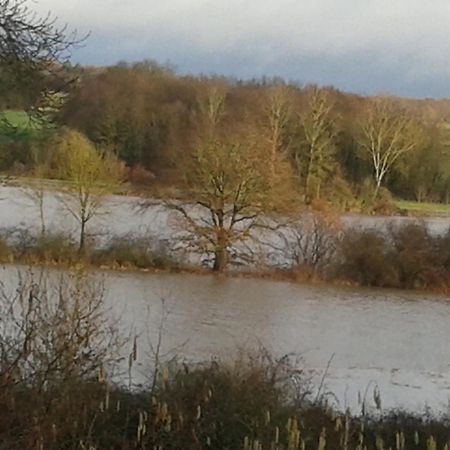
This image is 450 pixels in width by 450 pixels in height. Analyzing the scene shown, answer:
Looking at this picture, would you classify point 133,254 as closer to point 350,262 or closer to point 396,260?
point 350,262

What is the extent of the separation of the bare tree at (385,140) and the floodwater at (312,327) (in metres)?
13.4

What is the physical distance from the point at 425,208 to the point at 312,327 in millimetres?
19737

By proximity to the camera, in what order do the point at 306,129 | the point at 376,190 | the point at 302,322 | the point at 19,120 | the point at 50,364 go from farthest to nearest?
the point at 306,129 → the point at 376,190 → the point at 302,322 → the point at 19,120 → the point at 50,364

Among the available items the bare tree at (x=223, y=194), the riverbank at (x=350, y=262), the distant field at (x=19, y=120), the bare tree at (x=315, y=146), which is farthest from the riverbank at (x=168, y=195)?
the distant field at (x=19, y=120)

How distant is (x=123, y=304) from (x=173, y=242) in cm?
1087

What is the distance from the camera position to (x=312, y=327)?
19375mm

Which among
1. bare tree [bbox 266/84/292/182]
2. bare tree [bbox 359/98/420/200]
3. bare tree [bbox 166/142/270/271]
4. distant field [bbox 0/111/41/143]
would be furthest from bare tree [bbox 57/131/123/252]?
distant field [bbox 0/111/41/143]

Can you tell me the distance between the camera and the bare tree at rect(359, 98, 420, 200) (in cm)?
3972

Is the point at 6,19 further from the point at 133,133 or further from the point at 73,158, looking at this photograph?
the point at 133,133

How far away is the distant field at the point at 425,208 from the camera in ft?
119

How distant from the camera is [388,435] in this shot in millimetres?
10469

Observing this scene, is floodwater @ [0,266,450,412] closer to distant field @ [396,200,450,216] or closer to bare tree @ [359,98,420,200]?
distant field @ [396,200,450,216]

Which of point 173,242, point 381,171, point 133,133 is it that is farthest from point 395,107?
point 173,242

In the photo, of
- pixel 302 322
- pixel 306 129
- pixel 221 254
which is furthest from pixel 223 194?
pixel 306 129
